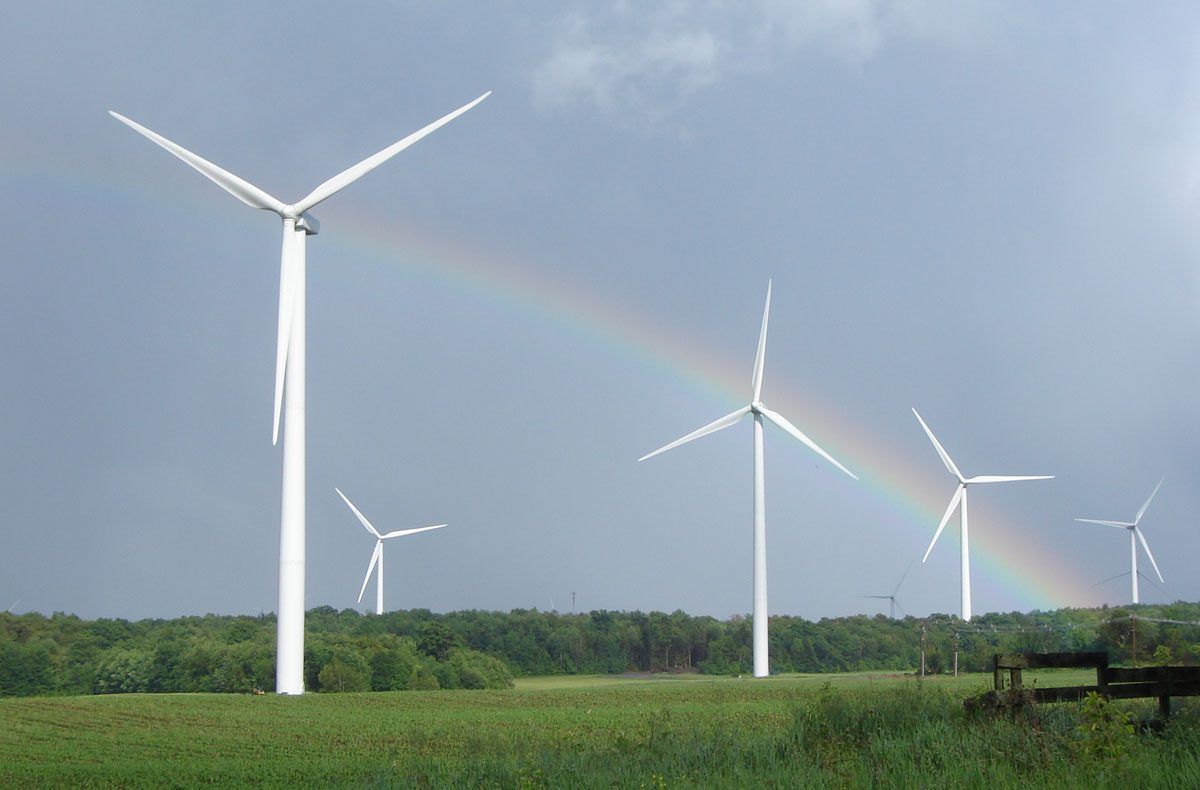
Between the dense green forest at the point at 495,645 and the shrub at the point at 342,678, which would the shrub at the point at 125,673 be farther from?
the shrub at the point at 342,678

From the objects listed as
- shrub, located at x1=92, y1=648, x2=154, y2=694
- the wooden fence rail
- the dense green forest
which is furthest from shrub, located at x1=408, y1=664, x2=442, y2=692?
the wooden fence rail

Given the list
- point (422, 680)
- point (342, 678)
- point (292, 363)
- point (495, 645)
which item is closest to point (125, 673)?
point (342, 678)

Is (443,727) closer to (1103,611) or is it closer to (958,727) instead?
(958,727)

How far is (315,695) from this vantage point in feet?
167

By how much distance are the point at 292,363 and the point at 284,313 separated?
6.84ft

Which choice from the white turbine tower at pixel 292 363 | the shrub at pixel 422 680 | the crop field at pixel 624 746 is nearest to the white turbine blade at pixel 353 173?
the white turbine tower at pixel 292 363

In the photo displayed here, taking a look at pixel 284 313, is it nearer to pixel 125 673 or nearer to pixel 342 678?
pixel 342 678

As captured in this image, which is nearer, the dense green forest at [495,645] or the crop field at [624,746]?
the crop field at [624,746]

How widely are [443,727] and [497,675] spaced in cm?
5927

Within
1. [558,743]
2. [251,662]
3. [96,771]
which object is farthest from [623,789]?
[251,662]

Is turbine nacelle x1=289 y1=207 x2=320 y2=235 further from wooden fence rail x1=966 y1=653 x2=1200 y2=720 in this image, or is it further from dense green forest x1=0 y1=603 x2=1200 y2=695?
wooden fence rail x1=966 y1=653 x2=1200 y2=720

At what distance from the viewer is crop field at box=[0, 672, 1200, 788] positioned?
1521 cm

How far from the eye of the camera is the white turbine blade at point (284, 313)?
47.5 m

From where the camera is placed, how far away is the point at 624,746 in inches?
776
